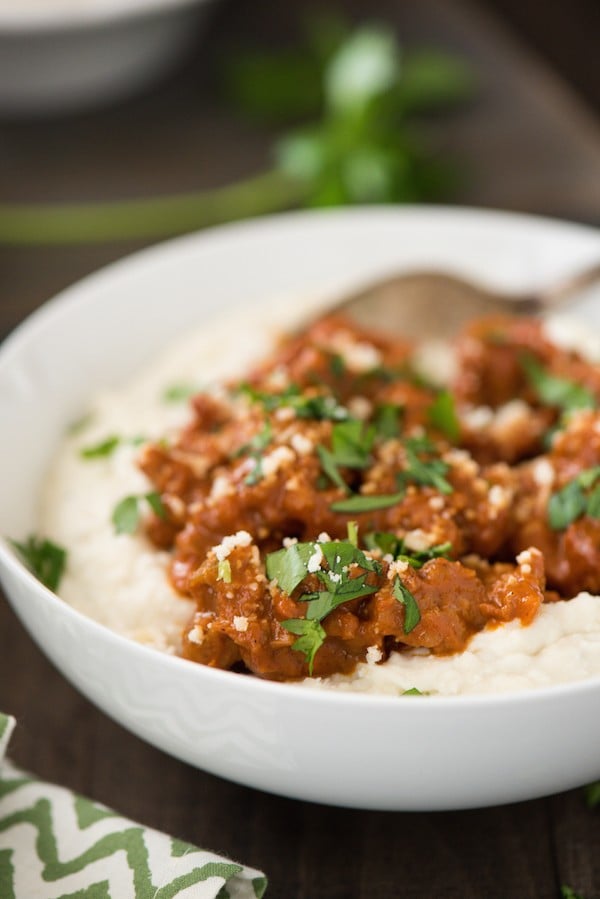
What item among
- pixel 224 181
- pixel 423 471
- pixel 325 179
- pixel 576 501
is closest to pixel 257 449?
pixel 423 471

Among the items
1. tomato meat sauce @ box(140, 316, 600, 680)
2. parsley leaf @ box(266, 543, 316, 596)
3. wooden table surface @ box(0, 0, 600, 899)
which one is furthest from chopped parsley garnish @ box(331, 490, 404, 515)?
wooden table surface @ box(0, 0, 600, 899)

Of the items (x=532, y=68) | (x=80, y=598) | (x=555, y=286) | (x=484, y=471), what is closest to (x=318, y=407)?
(x=484, y=471)

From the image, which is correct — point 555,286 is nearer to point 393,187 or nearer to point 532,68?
point 393,187

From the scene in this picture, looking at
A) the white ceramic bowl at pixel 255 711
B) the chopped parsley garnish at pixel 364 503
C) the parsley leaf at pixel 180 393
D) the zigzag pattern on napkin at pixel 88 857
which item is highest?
the parsley leaf at pixel 180 393

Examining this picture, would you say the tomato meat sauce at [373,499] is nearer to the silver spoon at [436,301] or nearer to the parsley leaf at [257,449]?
the parsley leaf at [257,449]

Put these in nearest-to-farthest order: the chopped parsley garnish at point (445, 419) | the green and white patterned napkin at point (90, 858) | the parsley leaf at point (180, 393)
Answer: the green and white patterned napkin at point (90, 858)
the chopped parsley garnish at point (445, 419)
the parsley leaf at point (180, 393)

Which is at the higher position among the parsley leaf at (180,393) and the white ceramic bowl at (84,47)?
the white ceramic bowl at (84,47)

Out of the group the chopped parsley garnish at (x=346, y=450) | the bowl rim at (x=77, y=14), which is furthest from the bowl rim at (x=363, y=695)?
the bowl rim at (x=77, y=14)
